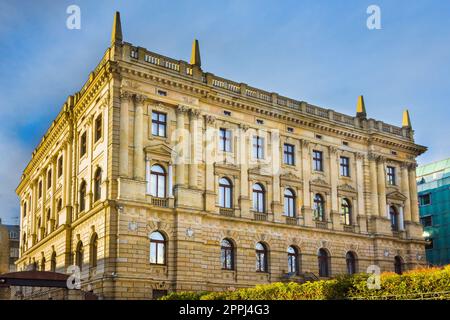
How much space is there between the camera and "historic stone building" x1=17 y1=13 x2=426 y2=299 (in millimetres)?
42281

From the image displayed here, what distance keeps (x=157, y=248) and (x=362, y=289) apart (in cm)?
1559

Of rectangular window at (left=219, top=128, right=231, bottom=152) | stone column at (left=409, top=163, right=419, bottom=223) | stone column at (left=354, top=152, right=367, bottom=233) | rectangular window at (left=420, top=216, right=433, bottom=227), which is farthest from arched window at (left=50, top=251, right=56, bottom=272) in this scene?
rectangular window at (left=420, top=216, right=433, bottom=227)

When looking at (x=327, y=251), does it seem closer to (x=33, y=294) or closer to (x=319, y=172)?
(x=319, y=172)

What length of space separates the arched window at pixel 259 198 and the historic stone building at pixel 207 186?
105 millimetres

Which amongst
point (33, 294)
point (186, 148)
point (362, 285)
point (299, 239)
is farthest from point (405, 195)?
point (33, 294)

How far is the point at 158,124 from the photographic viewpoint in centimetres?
4484

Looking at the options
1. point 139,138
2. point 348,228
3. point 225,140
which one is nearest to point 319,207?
point 348,228

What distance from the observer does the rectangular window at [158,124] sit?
44.7 m

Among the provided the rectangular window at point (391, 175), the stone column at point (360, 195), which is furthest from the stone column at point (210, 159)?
the rectangular window at point (391, 175)

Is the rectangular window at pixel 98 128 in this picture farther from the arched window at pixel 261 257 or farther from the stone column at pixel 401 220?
the stone column at pixel 401 220

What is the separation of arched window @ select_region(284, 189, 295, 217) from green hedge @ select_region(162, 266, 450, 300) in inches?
609

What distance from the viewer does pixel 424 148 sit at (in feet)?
200
